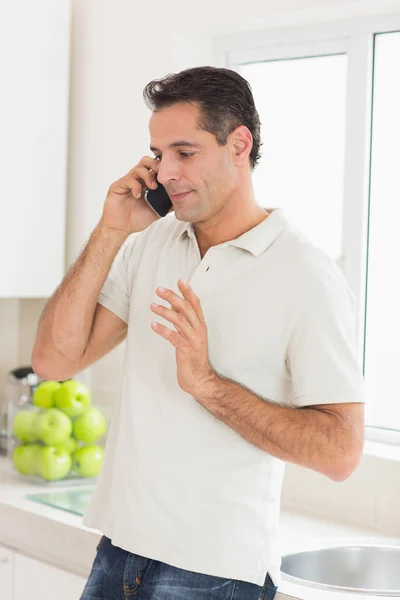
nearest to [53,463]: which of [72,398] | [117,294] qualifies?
[72,398]

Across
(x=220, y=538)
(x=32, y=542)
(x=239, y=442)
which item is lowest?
(x=32, y=542)

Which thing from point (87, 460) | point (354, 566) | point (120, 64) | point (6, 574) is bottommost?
point (6, 574)

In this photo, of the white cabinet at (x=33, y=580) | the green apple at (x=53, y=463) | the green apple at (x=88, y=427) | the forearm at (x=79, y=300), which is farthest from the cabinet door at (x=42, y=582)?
the forearm at (x=79, y=300)

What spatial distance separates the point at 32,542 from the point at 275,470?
0.83m

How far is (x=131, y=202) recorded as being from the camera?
165 centimetres

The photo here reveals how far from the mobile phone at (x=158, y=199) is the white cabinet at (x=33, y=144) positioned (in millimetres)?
923

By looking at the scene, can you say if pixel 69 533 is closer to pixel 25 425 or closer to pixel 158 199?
pixel 25 425

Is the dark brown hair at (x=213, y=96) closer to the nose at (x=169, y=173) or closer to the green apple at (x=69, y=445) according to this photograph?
the nose at (x=169, y=173)

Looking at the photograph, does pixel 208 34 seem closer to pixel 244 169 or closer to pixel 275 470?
pixel 244 169

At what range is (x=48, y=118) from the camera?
2.55m

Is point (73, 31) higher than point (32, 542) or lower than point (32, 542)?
higher

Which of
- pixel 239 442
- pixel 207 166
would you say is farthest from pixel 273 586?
pixel 207 166

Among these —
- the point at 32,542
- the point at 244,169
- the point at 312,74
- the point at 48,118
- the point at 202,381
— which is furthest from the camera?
the point at 48,118

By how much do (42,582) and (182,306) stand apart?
998 millimetres
